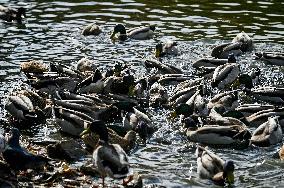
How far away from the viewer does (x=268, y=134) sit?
15.5 meters

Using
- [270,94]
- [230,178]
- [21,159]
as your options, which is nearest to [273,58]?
[270,94]

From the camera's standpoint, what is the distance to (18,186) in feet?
43.8

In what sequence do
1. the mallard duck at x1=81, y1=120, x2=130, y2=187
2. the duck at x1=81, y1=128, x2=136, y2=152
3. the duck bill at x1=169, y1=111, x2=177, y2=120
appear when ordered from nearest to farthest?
the mallard duck at x1=81, y1=120, x2=130, y2=187
the duck at x1=81, y1=128, x2=136, y2=152
the duck bill at x1=169, y1=111, x2=177, y2=120

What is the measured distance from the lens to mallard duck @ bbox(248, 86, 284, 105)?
1825 centimetres

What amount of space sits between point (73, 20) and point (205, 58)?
853cm

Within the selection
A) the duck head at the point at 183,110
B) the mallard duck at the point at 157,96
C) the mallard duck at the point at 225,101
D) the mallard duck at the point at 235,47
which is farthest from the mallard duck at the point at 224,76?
the mallard duck at the point at 235,47

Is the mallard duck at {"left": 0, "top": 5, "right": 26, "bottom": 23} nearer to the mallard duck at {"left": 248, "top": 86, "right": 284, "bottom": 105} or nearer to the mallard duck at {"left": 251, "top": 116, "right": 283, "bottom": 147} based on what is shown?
the mallard duck at {"left": 248, "top": 86, "right": 284, "bottom": 105}

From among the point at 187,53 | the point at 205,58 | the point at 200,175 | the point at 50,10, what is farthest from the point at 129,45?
the point at 200,175

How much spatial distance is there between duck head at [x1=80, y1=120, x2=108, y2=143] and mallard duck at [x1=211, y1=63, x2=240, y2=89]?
564cm

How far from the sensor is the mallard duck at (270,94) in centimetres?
1825

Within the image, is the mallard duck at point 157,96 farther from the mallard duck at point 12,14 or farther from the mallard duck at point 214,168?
the mallard duck at point 12,14

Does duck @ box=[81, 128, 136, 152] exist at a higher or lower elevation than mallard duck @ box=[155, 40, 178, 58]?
lower

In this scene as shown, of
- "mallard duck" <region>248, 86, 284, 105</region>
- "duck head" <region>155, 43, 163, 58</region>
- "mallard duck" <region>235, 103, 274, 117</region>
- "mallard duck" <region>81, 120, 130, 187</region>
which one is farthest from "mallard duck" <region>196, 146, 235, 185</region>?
"duck head" <region>155, 43, 163, 58</region>

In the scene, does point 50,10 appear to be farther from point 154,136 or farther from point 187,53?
point 154,136
